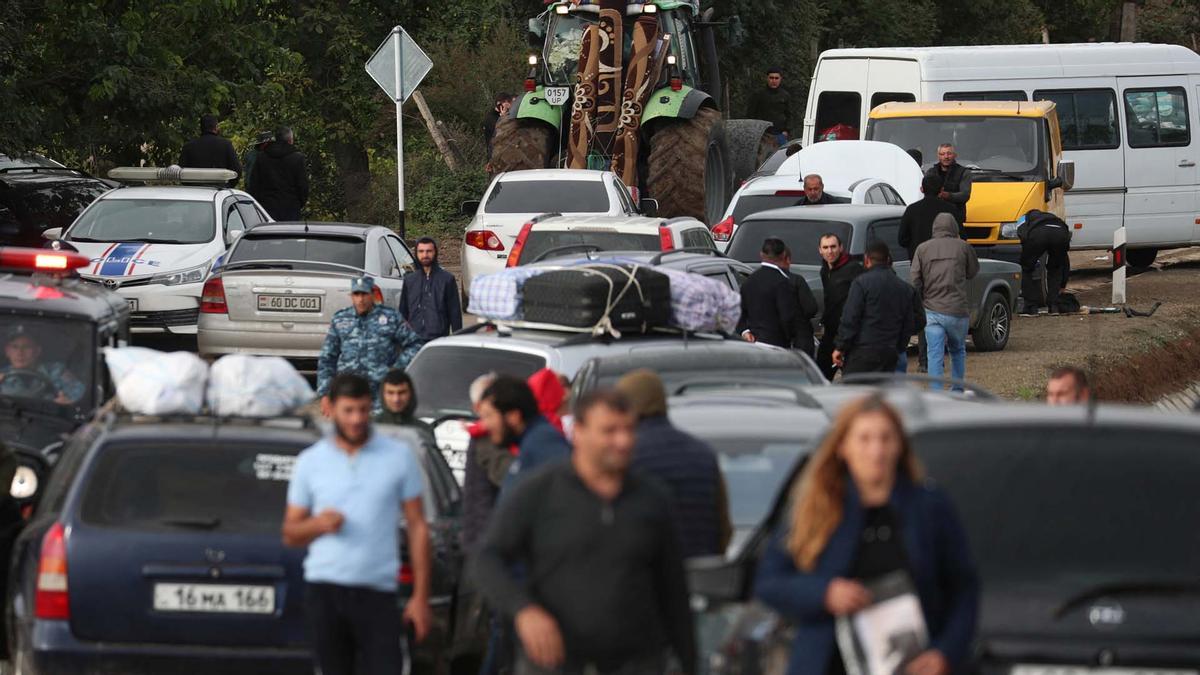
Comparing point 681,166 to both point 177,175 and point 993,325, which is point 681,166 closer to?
point 993,325

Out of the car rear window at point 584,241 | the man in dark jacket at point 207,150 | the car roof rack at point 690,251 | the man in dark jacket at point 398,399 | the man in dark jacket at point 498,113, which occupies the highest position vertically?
the man in dark jacket at point 498,113

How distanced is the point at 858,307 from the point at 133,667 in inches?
332

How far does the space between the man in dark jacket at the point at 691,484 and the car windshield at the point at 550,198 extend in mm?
13753

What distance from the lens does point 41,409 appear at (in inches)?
434

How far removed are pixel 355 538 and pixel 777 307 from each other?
892cm

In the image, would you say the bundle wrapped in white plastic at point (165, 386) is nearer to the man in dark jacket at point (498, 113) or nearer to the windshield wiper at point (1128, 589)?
the windshield wiper at point (1128, 589)

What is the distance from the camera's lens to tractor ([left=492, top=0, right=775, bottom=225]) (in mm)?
23609

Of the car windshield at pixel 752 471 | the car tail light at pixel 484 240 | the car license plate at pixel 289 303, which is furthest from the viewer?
the car tail light at pixel 484 240

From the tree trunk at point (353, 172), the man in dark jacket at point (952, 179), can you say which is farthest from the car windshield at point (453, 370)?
the tree trunk at point (353, 172)

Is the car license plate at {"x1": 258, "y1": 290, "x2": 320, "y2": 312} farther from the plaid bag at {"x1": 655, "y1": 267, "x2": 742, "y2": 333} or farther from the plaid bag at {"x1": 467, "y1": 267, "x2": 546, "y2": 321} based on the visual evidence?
the plaid bag at {"x1": 655, "y1": 267, "x2": 742, "y2": 333}

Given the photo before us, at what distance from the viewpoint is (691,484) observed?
23.2 ft

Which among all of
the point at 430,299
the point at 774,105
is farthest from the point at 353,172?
the point at 430,299

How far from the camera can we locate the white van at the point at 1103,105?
1094 inches

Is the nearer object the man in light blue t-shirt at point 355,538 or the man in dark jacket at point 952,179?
the man in light blue t-shirt at point 355,538
